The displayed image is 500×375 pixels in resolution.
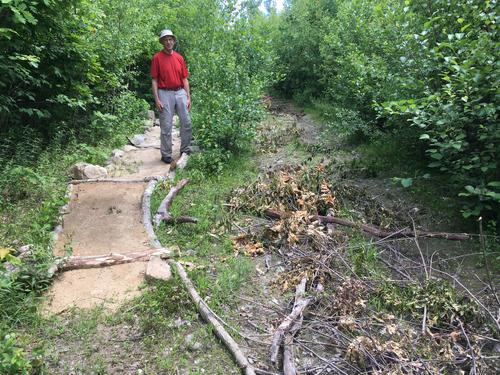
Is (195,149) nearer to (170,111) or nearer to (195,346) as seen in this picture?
(170,111)

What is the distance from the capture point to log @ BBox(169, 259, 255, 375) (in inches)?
122

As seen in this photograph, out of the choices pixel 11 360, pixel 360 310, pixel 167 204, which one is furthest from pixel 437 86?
pixel 11 360

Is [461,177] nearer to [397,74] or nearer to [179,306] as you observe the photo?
[397,74]

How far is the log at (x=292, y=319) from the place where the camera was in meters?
3.27

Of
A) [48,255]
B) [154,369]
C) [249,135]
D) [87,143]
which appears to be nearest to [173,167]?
[249,135]

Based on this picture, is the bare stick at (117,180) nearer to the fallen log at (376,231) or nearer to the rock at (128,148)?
the fallen log at (376,231)

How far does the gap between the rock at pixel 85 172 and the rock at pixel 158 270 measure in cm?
301

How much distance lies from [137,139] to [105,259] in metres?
5.60

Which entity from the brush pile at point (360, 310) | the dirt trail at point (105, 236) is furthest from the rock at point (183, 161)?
the brush pile at point (360, 310)

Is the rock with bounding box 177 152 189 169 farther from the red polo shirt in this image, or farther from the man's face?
the man's face

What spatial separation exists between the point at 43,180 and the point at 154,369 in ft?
12.5

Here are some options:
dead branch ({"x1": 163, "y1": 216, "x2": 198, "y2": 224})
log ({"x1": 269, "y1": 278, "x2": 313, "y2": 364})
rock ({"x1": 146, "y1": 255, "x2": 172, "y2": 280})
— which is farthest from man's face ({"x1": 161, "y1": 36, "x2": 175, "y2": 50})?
log ({"x1": 269, "y1": 278, "x2": 313, "y2": 364})

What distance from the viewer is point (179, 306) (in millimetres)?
3660

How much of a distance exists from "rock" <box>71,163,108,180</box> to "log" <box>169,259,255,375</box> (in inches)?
127
